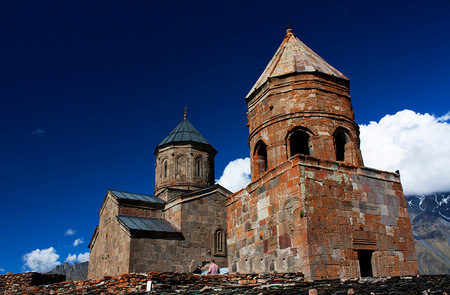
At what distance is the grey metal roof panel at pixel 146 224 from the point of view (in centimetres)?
1240

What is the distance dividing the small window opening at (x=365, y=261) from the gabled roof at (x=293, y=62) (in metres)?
3.83

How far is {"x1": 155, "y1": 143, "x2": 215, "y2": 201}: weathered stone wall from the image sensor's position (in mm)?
16297

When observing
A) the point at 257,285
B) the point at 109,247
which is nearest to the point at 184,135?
the point at 109,247

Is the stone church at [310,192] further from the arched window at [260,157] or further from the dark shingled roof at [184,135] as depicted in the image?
the dark shingled roof at [184,135]

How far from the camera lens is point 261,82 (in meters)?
8.92

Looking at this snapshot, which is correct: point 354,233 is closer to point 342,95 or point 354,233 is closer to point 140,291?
point 342,95

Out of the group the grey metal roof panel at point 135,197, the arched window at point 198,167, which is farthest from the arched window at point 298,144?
the arched window at point 198,167

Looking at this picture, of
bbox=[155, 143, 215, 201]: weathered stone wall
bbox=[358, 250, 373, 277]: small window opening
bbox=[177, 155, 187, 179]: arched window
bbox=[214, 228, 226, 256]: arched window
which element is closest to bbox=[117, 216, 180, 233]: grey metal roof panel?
bbox=[214, 228, 226, 256]: arched window

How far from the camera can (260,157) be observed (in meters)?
8.66

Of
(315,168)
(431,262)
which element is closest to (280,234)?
(315,168)

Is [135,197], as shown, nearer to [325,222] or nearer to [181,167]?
[181,167]

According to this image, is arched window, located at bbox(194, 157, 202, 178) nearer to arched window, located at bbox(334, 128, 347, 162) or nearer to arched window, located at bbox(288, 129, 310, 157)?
arched window, located at bbox(288, 129, 310, 157)

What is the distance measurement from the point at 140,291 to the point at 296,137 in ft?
15.1

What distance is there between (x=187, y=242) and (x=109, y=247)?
2709 mm
